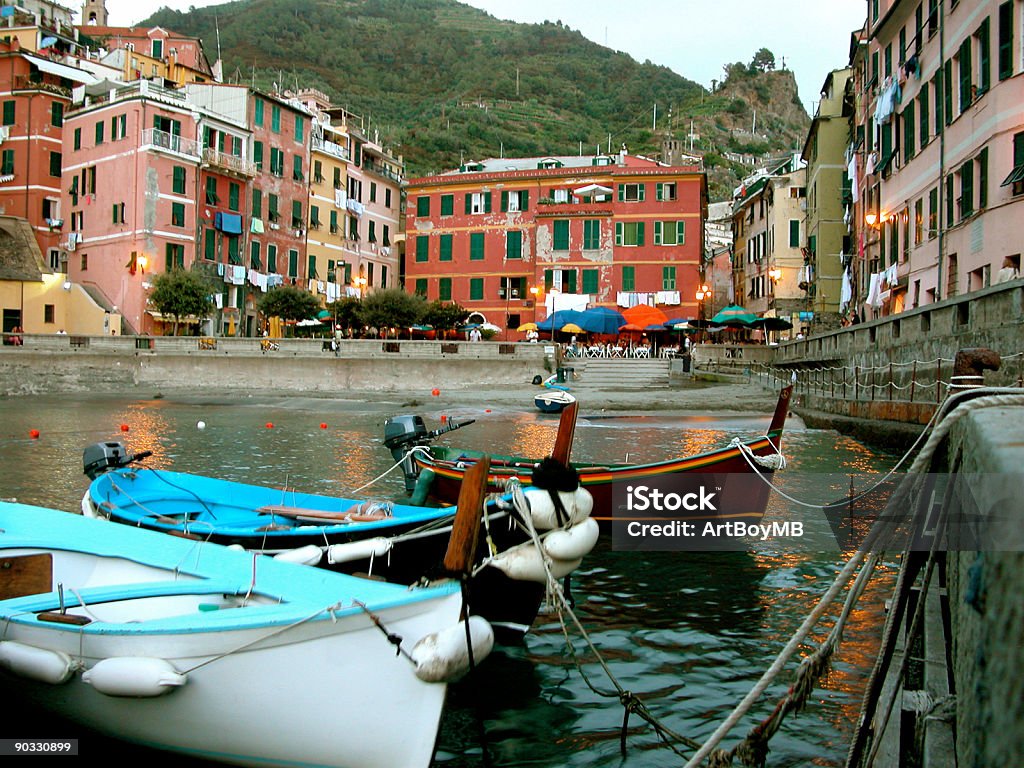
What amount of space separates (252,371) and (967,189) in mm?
29120

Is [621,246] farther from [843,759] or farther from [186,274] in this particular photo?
[843,759]

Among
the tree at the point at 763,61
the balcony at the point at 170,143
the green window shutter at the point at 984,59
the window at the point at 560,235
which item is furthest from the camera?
the tree at the point at 763,61

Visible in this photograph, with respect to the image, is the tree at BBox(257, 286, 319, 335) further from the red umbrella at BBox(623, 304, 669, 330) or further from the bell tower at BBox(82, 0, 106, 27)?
the bell tower at BBox(82, 0, 106, 27)

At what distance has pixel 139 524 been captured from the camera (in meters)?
8.24

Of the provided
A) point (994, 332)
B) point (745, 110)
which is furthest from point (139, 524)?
point (745, 110)

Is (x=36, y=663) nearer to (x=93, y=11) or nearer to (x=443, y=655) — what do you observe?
(x=443, y=655)

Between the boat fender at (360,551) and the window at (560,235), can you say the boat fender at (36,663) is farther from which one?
the window at (560,235)

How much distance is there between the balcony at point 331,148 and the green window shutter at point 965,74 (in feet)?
142

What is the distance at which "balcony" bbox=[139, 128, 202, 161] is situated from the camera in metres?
46.5

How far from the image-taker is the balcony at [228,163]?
49312 mm

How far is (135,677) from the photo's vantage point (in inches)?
182

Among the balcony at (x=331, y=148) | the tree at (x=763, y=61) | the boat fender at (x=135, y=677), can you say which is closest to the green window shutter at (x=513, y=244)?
the balcony at (x=331, y=148)

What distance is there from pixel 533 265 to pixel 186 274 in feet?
72.1

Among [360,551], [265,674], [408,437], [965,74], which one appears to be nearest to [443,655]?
[265,674]
